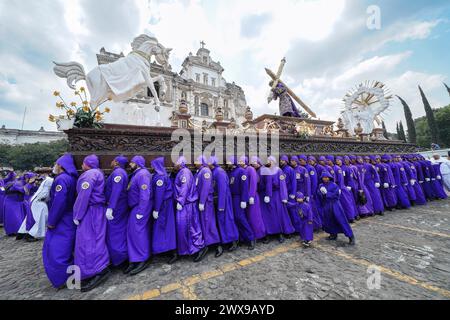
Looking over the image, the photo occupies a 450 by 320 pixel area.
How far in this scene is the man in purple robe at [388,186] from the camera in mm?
7301

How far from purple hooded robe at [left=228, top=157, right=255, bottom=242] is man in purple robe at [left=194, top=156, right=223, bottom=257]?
645 mm

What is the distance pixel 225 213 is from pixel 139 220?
75.2 inches

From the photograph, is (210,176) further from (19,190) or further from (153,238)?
(19,190)

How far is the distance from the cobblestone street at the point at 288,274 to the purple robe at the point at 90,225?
1.30ft

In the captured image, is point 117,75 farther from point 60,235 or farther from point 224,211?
point 224,211

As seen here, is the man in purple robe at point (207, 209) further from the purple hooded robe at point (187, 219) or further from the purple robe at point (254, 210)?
the purple robe at point (254, 210)

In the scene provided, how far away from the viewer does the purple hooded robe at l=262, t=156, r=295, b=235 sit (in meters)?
4.77


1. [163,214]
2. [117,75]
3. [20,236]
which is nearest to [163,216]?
[163,214]

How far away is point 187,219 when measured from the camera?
381 centimetres

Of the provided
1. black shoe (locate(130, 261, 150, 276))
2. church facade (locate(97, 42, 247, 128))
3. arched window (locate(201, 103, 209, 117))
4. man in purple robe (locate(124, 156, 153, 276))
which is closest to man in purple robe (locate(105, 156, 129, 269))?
man in purple robe (locate(124, 156, 153, 276))

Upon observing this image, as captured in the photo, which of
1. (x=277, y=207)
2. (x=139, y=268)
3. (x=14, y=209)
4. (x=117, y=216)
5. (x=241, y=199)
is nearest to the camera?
(x=139, y=268)

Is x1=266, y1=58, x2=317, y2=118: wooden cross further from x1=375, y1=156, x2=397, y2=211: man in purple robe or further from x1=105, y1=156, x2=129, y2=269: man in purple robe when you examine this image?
x1=105, y1=156, x2=129, y2=269: man in purple robe

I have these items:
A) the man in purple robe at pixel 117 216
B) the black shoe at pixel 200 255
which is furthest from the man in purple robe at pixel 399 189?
the man in purple robe at pixel 117 216

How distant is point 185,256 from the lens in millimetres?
4035
